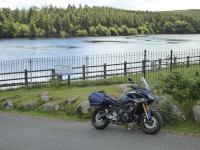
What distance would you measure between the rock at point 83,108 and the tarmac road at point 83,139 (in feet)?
2.15

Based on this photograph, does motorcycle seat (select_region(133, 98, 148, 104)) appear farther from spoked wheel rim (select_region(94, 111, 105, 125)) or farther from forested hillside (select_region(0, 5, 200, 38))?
forested hillside (select_region(0, 5, 200, 38))

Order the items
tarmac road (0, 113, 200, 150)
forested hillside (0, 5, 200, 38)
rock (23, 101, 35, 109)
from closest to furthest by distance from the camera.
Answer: tarmac road (0, 113, 200, 150) → rock (23, 101, 35, 109) → forested hillside (0, 5, 200, 38)

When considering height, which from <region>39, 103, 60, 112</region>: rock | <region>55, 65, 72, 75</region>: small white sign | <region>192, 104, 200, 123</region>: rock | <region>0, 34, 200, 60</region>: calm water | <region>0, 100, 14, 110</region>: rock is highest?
<region>0, 34, 200, 60</region>: calm water

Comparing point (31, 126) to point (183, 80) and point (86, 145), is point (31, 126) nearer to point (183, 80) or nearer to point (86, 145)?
point (86, 145)

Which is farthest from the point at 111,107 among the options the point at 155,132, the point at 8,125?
the point at 8,125

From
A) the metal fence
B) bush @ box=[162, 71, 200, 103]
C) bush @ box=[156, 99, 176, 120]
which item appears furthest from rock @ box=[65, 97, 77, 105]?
the metal fence

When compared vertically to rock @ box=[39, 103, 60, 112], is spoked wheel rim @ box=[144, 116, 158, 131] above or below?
above

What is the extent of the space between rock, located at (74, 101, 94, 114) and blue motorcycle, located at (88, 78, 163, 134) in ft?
4.38

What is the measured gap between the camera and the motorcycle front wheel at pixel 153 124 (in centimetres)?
640

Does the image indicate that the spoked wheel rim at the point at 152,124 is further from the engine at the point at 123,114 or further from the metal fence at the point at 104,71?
the metal fence at the point at 104,71

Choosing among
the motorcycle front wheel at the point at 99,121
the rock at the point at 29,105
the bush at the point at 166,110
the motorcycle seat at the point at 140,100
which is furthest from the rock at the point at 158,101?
the rock at the point at 29,105

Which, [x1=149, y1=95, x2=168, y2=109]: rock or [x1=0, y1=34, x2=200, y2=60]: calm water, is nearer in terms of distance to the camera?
[x1=149, y1=95, x2=168, y2=109]: rock

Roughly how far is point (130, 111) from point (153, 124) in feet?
2.18

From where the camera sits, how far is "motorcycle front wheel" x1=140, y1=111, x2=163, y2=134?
252 inches
